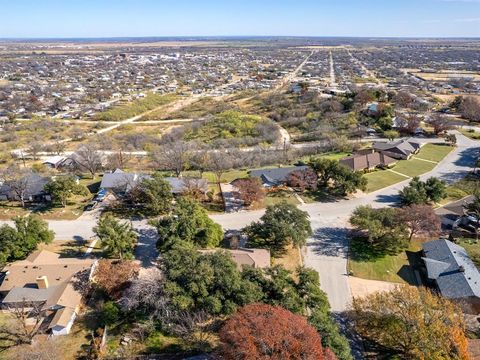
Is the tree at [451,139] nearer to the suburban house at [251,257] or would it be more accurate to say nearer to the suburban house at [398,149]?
the suburban house at [398,149]

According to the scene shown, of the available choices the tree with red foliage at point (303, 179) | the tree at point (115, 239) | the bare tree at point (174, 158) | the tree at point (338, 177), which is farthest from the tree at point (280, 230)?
the bare tree at point (174, 158)

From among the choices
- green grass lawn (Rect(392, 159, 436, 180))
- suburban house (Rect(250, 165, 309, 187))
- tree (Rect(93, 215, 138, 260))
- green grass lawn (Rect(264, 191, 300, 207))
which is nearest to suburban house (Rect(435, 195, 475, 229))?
green grass lawn (Rect(392, 159, 436, 180))

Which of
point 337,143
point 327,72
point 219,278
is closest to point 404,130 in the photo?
point 337,143

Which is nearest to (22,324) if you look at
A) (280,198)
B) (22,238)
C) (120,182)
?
(22,238)

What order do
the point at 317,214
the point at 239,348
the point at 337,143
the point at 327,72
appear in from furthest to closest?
the point at 327,72, the point at 337,143, the point at 317,214, the point at 239,348

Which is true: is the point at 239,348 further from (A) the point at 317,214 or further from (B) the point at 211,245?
(A) the point at 317,214

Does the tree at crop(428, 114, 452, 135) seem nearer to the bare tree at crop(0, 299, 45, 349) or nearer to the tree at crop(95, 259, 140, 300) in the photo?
the tree at crop(95, 259, 140, 300)
